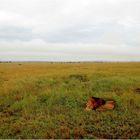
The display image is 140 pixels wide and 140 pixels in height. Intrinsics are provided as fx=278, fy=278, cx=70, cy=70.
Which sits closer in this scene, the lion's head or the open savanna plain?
the open savanna plain

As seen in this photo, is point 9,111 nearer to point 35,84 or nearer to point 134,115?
point 134,115

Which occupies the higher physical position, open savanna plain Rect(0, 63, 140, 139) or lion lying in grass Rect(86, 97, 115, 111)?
lion lying in grass Rect(86, 97, 115, 111)

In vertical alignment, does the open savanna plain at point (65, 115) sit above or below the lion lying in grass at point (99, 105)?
below

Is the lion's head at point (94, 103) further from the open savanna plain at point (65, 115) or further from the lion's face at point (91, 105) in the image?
the open savanna plain at point (65, 115)

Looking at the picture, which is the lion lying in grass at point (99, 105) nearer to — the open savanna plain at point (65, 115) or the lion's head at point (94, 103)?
the lion's head at point (94, 103)

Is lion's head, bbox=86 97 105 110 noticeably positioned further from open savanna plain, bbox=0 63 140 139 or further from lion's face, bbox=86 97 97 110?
open savanna plain, bbox=0 63 140 139

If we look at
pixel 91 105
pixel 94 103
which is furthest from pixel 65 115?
pixel 94 103

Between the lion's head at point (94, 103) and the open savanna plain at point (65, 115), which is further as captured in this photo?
the lion's head at point (94, 103)

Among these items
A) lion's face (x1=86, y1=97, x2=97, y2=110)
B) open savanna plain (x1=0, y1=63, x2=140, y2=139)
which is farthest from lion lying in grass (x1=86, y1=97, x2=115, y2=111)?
open savanna plain (x1=0, y1=63, x2=140, y2=139)

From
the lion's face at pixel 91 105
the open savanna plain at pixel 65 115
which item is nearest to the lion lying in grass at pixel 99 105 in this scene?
the lion's face at pixel 91 105

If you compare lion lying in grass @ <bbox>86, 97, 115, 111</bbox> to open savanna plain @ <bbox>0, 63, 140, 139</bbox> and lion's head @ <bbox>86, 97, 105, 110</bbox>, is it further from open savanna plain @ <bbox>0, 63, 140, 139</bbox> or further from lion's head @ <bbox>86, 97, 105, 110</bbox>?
open savanna plain @ <bbox>0, 63, 140, 139</bbox>

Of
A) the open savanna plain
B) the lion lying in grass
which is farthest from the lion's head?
the open savanna plain

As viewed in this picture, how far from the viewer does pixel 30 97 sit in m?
13.4

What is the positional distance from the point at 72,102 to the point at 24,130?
382 cm
